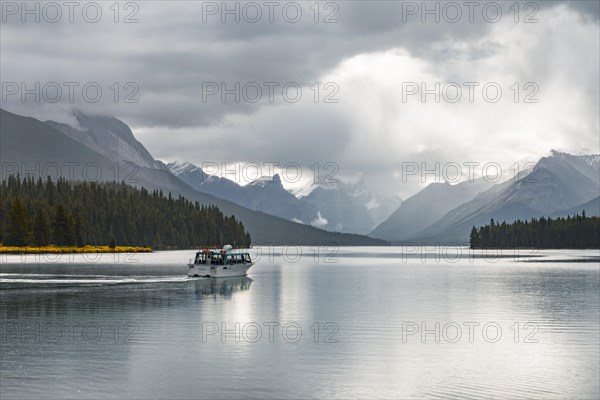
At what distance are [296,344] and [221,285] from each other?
72.9 m

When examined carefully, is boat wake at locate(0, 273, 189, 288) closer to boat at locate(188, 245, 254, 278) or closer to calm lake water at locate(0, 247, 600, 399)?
boat at locate(188, 245, 254, 278)

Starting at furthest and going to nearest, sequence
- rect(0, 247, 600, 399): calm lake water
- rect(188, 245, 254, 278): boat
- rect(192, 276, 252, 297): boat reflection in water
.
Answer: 1. rect(188, 245, 254, 278): boat
2. rect(192, 276, 252, 297): boat reflection in water
3. rect(0, 247, 600, 399): calm lake water

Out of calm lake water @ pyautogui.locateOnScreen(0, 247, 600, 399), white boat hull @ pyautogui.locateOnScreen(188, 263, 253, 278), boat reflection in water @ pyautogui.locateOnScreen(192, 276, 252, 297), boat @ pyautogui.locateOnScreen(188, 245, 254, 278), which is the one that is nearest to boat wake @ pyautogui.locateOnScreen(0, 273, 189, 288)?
white boat hull @ pyautogui.locateOnScreen(188, 263, 253, 278)

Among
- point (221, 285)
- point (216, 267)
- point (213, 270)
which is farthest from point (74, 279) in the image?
point (216, 267)

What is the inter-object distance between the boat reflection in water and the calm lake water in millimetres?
2681

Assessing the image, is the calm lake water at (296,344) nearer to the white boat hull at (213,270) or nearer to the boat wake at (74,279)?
the boat wake at (74,279)

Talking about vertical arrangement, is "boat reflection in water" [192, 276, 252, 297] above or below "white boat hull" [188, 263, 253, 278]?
below

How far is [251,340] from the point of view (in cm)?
5931

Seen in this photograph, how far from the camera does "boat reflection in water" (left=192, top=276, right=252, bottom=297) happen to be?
362 feet

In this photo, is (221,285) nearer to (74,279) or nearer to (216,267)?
(216,267)

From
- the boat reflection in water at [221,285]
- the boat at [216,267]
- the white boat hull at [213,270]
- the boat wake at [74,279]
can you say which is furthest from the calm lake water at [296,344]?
the boat at [216,267]

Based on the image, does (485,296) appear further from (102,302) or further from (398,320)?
(102,302)

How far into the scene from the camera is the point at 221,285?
129m

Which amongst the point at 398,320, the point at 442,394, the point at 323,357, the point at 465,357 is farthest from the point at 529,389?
the point at 398,320
